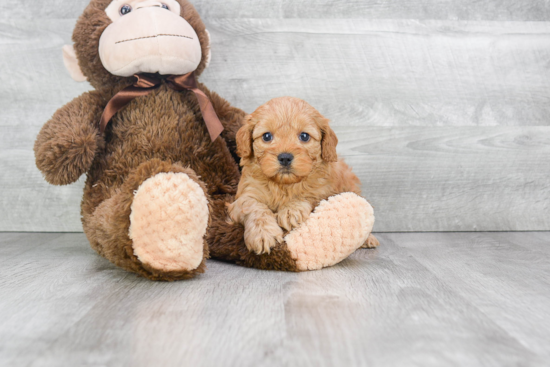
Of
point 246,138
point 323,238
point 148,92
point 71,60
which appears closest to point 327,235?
point 323,238

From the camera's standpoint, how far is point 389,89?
6.08 ft

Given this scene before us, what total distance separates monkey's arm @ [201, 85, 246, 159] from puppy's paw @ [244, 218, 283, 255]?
0.39 m

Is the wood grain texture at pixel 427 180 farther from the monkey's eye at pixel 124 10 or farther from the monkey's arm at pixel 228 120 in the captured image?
the monkey's eye at pixel 124 10

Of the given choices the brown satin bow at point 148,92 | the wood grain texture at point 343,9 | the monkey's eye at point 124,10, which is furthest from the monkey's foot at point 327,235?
the wood grain texture at point 343,9

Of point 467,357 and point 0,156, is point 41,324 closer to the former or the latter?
point 467,357

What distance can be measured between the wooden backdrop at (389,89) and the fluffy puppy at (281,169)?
580mm

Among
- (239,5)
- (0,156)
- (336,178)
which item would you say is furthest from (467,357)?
(0,156)

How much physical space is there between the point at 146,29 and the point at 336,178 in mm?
699

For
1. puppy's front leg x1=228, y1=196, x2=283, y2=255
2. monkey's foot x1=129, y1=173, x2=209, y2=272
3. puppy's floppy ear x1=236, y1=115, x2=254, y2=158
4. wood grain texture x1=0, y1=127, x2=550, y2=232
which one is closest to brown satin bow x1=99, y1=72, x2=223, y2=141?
puppy's floppy ear x1=236, y1=115, x2=254, y2=158

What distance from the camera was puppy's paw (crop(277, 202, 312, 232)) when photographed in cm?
125

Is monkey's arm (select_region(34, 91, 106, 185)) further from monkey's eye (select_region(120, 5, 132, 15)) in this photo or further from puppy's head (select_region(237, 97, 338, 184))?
puppy's head (select_region(237, 97, 338, 184))

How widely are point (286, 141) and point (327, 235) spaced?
27cm

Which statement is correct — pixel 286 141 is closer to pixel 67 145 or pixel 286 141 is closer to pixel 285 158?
pixel 285 158

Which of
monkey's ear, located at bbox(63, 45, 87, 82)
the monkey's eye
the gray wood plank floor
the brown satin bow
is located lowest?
the gray wood plank floor
